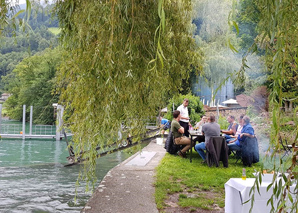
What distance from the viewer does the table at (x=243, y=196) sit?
405cm

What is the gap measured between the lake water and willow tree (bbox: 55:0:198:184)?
6.80 feet

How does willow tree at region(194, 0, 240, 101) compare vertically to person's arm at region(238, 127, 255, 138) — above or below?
above

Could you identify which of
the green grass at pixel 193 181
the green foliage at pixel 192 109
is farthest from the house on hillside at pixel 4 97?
the green grass at pixel 193 181

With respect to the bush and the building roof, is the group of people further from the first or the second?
the building roof

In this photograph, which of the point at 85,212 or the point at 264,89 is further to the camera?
the point at 264,89

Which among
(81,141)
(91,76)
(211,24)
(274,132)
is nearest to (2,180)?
(81,141)

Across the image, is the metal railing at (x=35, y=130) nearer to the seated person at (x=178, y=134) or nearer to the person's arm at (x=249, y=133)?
the seated person at (x=178, y=134)

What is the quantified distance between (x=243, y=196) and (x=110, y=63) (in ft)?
6.81

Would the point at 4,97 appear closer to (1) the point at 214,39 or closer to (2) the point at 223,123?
(1) the point at 214,39

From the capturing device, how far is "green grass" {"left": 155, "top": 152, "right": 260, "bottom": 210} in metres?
5.62

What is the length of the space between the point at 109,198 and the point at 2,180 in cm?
592

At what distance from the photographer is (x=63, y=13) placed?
437 centimetres

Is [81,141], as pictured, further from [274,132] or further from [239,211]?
[274,132]

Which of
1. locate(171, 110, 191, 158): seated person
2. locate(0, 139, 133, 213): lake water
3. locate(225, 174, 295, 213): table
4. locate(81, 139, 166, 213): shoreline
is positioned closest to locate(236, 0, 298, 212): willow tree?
locate(225, 174, 295, 213): table
